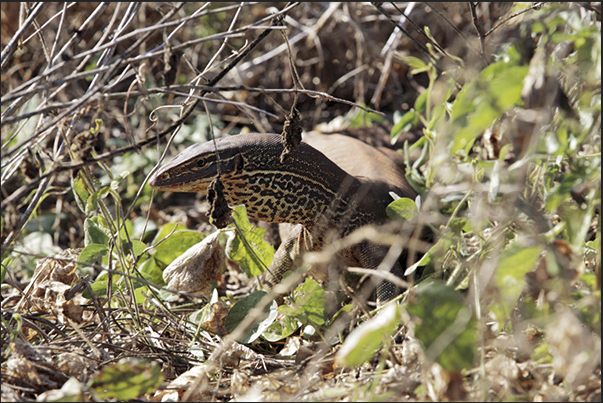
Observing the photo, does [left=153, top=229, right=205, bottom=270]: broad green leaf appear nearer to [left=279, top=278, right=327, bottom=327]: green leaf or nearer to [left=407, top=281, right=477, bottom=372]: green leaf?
[left=279, top=278, right=327, bottom=327]: green leaf

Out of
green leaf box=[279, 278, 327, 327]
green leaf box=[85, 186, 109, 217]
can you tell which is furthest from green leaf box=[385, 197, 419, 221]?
green leaf box=[85, 186, 109, 217]

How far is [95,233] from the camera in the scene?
2744 mm

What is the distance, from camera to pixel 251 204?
2.87 metres

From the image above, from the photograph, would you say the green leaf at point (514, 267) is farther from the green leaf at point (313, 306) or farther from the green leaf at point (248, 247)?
the green leaf at point (248, 247)

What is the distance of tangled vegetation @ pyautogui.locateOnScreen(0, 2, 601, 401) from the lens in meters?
1.64

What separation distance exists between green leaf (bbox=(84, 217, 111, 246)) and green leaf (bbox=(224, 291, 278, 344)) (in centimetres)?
73

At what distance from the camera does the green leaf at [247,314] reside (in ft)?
8.18

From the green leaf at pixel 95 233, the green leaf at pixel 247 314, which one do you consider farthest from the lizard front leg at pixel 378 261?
the green leaf at pixel 95 233

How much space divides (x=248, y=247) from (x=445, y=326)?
1.34m

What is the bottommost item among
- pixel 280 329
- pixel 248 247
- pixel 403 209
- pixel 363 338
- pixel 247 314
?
pixel 280 329

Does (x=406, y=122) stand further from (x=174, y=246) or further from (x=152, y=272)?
(x=152, y=272)

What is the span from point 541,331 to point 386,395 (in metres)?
0.75

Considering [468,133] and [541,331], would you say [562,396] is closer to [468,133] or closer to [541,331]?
[541,331]

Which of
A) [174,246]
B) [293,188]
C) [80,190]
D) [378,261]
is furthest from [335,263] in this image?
[80,190]
